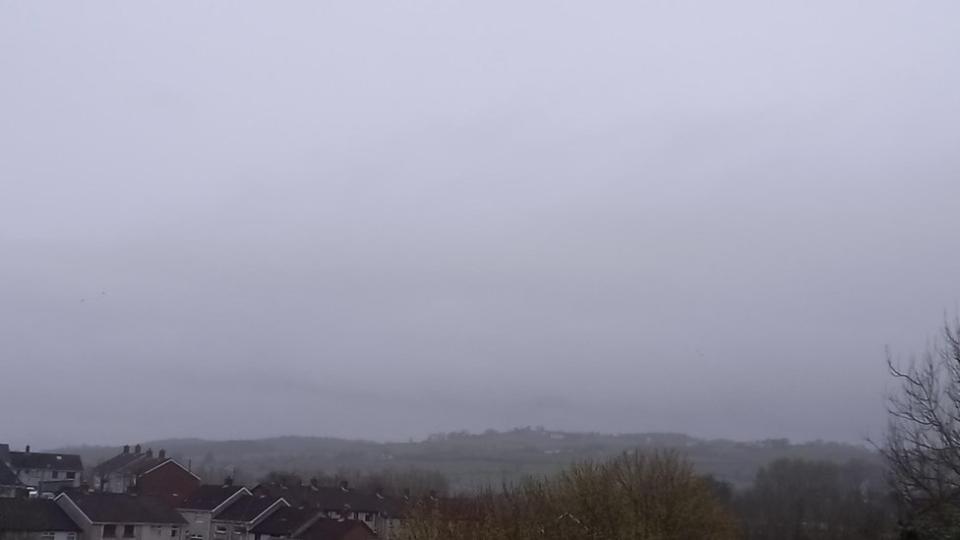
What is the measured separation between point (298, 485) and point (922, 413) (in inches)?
2812

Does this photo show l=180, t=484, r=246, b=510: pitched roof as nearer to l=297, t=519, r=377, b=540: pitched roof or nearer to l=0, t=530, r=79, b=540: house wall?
l=0, t=530, r=79, b=540: house wall

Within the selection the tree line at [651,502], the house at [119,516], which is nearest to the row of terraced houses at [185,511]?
the house at [119,516]

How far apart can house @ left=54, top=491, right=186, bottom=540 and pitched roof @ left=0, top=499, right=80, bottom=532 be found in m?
0.82

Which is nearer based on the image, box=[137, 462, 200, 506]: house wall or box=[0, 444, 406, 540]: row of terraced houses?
box=[0, 444, 406, 540]: row of terraced houses

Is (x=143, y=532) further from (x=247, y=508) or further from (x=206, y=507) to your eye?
(x=206, y=507)

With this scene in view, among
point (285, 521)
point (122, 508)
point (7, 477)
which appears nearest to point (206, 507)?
point (122, 508)

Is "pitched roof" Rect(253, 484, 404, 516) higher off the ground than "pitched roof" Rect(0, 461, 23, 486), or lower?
lower

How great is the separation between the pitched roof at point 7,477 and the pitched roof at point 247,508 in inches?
895

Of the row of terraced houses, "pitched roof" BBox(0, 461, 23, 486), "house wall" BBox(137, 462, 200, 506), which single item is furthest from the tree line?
"pitched roof" BBox(0, 461, 23, 486)

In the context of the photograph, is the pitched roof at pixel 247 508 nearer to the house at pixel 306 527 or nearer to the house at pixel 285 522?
the house at pixel 285 522

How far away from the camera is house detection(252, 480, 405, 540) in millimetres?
79812

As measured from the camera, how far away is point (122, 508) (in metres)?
70.5

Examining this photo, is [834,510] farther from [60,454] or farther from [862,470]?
[60,454]

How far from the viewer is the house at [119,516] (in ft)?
223
